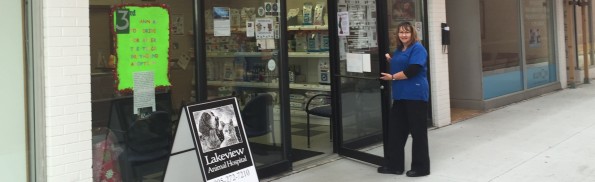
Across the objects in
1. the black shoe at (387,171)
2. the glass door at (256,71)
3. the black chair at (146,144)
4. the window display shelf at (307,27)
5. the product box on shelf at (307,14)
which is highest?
the product box on shelf at (307,14)

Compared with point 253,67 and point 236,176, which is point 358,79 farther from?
point 236,176

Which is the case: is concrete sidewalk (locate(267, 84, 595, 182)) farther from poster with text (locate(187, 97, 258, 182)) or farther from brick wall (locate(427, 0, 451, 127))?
poster with text (locate(187, 97, 258, 182))

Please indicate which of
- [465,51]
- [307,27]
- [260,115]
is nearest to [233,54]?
[260,115]

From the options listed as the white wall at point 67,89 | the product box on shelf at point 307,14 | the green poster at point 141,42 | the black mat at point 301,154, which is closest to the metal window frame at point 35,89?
the white wall at point 67,89

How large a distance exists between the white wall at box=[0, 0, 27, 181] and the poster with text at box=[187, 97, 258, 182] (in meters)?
1.13

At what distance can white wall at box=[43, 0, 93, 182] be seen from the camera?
3797 millimetres

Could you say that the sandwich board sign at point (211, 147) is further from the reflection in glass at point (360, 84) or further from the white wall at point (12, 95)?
the reflection in glass at point (360, 84)

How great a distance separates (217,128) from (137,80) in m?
0.79

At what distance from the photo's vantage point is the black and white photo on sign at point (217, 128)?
4.05 m

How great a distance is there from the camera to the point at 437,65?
7.77m

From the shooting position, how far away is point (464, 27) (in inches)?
367

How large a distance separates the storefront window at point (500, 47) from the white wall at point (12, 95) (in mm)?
7517

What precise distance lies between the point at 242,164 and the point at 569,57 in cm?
1062

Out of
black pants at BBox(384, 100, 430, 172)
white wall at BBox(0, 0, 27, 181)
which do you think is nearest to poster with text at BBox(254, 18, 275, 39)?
black pants at BBox(384, 100, 430, 172)
